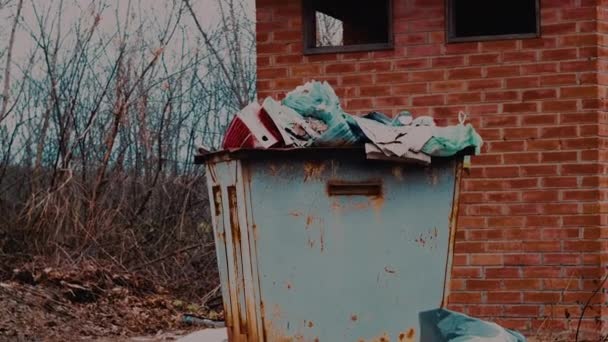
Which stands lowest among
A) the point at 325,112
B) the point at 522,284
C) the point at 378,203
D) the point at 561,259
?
the point at 522,284

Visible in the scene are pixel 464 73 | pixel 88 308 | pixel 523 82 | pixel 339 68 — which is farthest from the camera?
pixel 88 308

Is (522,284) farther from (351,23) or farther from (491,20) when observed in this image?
(351,23)

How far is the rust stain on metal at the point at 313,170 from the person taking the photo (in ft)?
18.2

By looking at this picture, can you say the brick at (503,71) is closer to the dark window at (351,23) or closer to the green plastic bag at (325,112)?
the dark window at (351,23)

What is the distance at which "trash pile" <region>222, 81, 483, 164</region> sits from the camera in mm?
5426

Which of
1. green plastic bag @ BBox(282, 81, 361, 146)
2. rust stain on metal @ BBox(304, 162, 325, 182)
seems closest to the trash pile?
green plastic bag @ BBox(282, 81, 361, 146)

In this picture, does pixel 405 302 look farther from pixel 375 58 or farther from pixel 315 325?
pixel 375 58

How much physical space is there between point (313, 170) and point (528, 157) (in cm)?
238

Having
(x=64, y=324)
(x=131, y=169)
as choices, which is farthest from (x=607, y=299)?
(x=131, y=169)

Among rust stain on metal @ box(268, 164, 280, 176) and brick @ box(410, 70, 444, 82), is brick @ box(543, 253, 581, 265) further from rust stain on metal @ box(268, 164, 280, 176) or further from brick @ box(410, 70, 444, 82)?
rust stain on metal @ box(268, 164, 280, 176)

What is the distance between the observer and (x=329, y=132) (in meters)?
5.49

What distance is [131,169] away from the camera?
12602 mm

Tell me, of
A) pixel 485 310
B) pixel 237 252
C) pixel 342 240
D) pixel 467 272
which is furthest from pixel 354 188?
pixel 485 310

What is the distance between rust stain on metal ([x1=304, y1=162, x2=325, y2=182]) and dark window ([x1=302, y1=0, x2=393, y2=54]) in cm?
243
